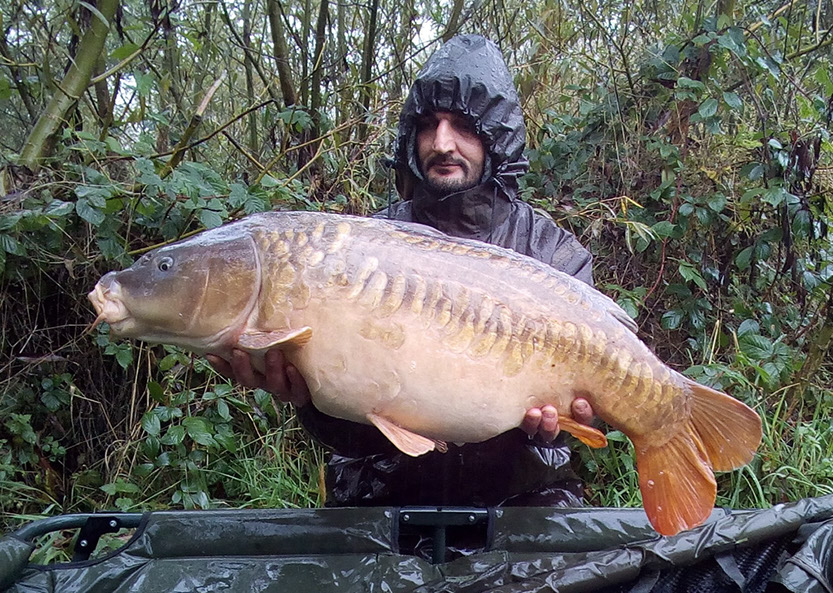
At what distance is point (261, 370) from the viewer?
96 cm

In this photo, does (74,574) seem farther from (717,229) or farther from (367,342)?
(717,229)

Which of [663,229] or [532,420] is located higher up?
[663,229]

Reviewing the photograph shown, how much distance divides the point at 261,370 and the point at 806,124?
6.95ft

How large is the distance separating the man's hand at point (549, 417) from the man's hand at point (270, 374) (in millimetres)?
337

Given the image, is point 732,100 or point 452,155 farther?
point 732,100

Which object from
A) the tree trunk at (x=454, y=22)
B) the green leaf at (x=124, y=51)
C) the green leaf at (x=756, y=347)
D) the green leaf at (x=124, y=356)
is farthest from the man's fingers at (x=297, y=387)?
the tree trunk at (x=454, y=22)

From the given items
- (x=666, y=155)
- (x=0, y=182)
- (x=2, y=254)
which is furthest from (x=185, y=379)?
(x=666, y=155)

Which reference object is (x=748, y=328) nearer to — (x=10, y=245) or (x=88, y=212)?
(x=88, y=212)

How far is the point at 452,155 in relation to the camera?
1.35 m

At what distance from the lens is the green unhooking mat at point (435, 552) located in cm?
82

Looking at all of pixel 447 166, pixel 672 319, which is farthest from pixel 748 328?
pixel 447 166

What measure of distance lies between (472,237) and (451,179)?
0.44ft

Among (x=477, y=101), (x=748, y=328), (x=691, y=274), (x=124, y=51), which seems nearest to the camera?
(x=477, y=101)

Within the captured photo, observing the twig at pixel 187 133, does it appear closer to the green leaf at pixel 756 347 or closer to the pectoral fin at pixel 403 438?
the pectoral fin at pixel 403 438
